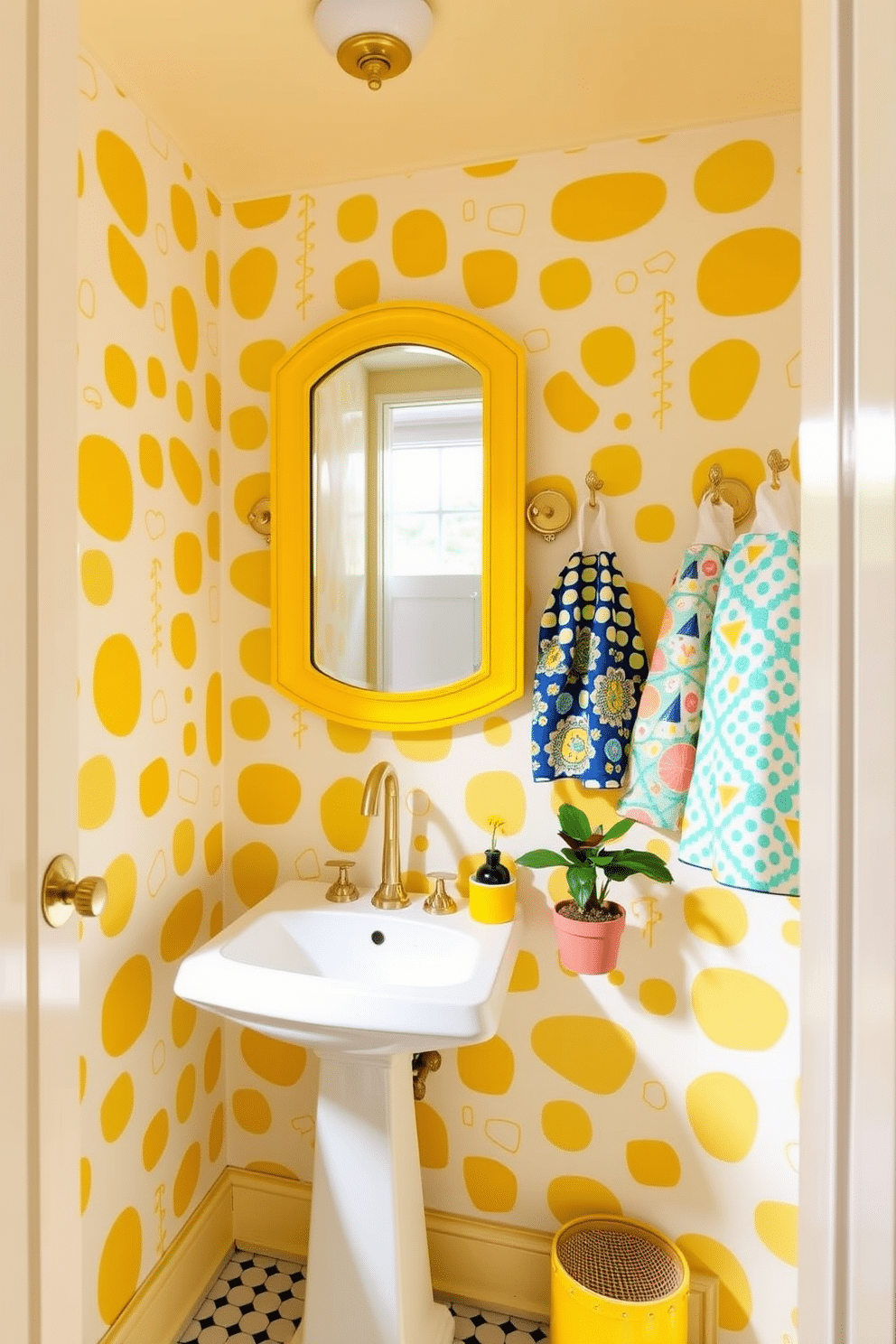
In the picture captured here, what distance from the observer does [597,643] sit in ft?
5.03

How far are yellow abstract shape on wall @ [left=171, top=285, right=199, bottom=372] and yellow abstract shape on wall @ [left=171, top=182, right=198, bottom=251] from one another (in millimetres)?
96

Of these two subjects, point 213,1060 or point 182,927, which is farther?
point 213,1060

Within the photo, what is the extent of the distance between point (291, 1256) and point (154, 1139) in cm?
47

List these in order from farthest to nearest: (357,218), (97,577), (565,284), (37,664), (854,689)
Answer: (357,218)
(565,284)
(97,577)
(37,664)
(854,689)

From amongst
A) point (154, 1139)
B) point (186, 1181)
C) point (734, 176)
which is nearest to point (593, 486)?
point (734, 176)

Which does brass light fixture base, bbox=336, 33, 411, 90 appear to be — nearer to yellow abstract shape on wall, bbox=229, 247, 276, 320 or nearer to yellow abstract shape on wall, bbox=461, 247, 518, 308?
yellow abstract shape on wall, bbox=461, 247, 518, 308

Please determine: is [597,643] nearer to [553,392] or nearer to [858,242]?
[553,392]

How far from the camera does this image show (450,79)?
1.42 m

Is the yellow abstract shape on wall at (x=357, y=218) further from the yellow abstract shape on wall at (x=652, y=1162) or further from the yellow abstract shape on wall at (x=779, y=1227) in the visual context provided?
the yellow abstract shape on wall at (x=779, y=1227)

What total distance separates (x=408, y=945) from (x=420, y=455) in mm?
954

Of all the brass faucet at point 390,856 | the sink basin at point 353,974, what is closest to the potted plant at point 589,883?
the sink basin at point 353,974

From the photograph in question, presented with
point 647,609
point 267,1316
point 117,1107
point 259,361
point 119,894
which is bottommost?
point 267,1316

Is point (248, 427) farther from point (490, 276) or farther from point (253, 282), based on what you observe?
point (490, 276)

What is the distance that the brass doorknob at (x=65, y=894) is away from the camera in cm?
76
